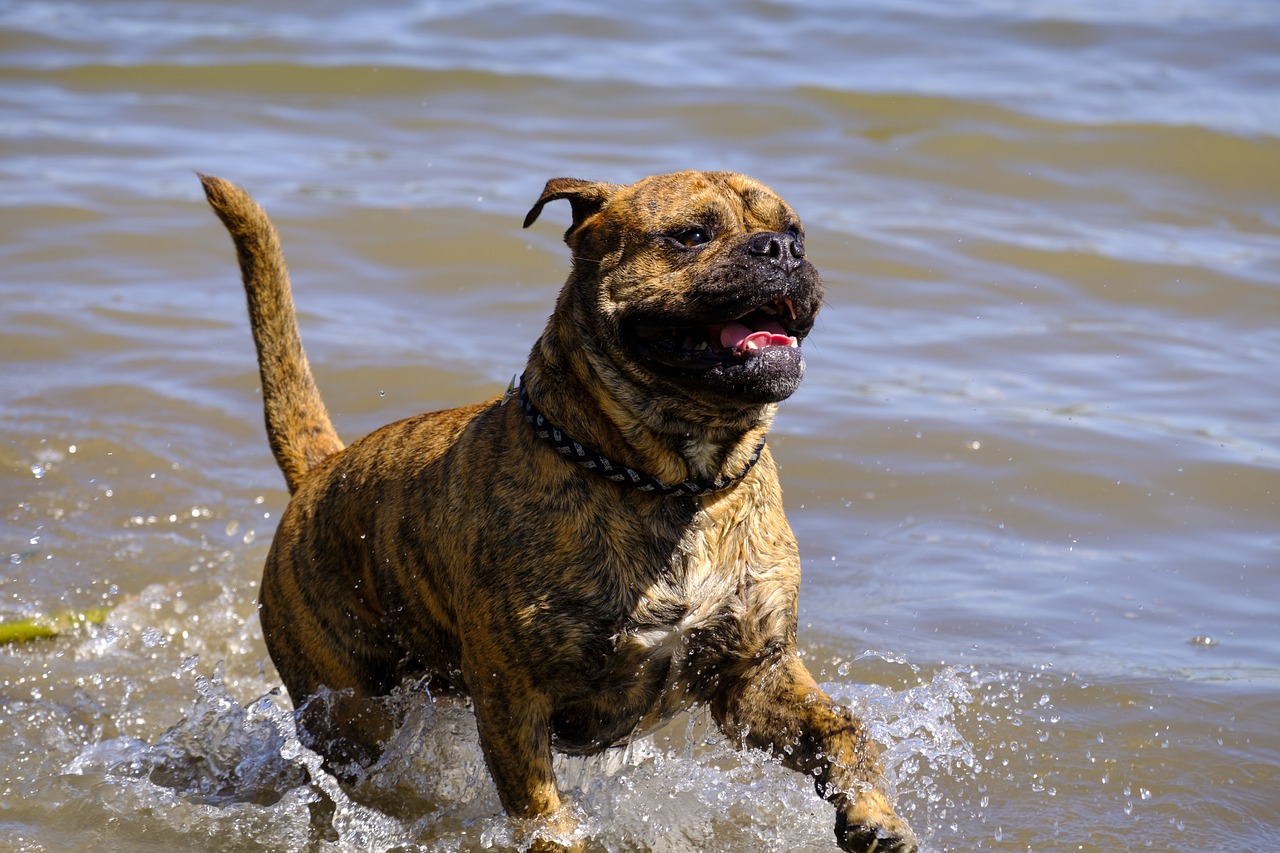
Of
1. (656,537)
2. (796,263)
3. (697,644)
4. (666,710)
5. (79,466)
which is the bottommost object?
(79,466)

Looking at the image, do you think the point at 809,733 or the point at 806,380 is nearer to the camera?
the point at 809,733

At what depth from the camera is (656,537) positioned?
12.5ft

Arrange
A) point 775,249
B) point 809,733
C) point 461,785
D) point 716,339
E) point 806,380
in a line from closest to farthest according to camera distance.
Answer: point 775,249
point 716,339
point 809,733
point 461,785
point 806,380

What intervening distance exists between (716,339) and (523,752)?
1127mm

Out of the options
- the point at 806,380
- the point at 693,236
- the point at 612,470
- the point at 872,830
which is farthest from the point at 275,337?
the point at 806,380

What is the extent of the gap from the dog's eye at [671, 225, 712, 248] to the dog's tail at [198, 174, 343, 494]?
1461 millimetres

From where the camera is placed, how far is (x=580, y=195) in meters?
4.05

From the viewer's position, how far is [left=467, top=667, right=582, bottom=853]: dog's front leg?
12.4ft

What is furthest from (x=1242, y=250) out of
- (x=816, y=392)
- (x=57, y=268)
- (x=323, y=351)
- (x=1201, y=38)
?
(x=57, y=268)

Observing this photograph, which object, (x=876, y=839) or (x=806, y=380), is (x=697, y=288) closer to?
(x=876, y=839)

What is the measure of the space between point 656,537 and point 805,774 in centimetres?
82

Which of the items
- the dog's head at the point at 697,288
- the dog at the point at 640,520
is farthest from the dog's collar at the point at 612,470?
the dog's head at the point at 697,288

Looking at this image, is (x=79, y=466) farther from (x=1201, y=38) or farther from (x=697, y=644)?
(x=1201, y=38)

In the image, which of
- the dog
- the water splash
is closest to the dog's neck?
the dog
